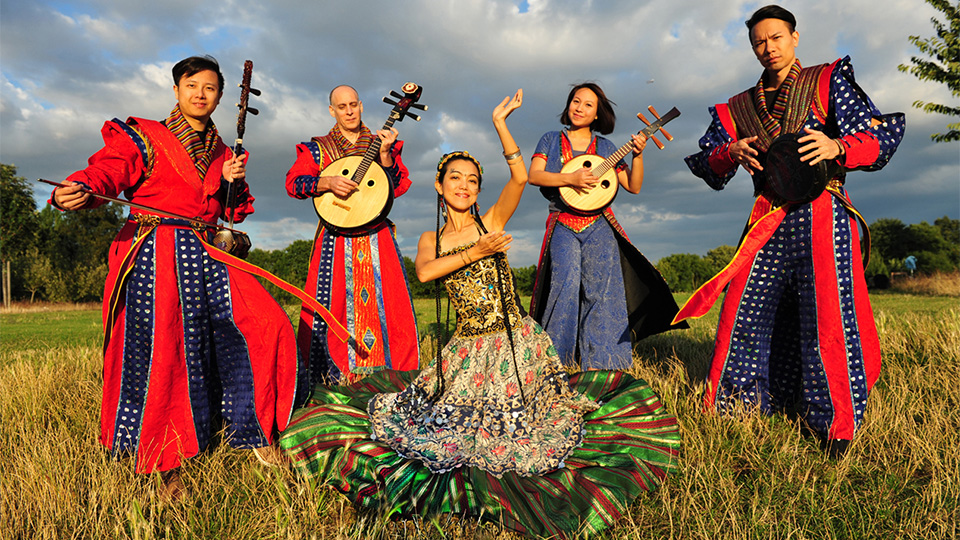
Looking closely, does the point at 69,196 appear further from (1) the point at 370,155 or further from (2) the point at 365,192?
(1) the point at 370,155

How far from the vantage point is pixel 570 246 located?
4.68m

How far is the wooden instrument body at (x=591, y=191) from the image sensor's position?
15.0ft

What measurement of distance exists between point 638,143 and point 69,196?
3910mm

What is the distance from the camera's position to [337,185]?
4.39 meters

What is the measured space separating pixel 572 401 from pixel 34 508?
2.90 metres

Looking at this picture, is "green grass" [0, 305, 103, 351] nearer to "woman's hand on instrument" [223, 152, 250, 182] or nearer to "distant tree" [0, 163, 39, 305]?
"woman's hand on instrument" [223, 152, 250, 182]

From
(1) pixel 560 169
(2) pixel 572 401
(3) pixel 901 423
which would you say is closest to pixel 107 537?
(2) pixel 572 401

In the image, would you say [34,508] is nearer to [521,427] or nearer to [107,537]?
[107,537]

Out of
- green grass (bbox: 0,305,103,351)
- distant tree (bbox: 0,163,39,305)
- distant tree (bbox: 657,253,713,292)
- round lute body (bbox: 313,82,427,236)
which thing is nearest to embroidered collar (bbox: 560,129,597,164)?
round lute body (bbox: 313,82,427,236)

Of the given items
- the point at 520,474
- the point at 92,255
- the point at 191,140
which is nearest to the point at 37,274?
the point at 92,255

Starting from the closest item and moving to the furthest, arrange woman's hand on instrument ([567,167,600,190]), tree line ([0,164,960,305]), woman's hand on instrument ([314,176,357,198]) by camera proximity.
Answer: woman's hand on instrument ([314,176,357,198]) < woman's hand on instrument ([567,167,600,190]) < tree line ([0,164,960,305])

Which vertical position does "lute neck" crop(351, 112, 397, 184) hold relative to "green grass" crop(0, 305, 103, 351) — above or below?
above

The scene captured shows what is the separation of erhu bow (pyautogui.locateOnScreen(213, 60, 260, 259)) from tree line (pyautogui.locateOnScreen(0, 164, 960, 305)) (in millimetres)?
12287

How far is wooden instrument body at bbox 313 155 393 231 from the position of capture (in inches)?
176
